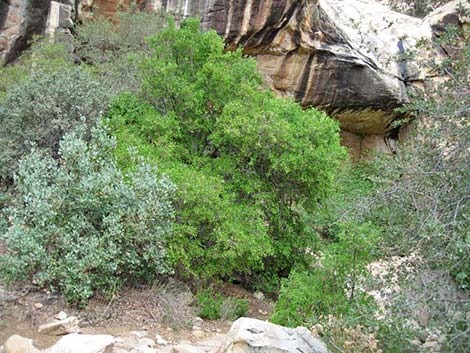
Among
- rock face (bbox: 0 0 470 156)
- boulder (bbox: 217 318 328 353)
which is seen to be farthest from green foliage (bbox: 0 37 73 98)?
boulder (bbox: 217 318 328 353)

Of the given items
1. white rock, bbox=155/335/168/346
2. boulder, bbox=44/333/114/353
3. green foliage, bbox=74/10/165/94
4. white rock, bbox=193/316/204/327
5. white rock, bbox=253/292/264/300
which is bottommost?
white rock, bbox=253/292/264/300

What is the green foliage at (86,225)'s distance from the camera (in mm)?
6969

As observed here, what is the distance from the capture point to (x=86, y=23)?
15.9m

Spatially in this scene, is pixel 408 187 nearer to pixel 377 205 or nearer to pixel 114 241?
pixel 377 205

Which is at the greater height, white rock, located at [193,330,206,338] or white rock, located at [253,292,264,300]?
white rock, located at [193,330,206,338]

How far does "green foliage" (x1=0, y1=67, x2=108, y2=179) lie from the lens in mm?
9617

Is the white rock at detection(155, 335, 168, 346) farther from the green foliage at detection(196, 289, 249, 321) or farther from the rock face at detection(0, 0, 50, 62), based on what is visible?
the rock face at detection(0, 0, 50, 62)

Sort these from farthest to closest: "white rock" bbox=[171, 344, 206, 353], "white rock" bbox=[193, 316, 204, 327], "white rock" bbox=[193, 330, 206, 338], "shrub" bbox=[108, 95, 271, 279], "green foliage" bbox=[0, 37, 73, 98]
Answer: "green foliage" bbox=[0, 37, 73, 98] → "shrub" bbox=[108, 95, 271, 279] → "white rock" bbox=[193, 316, 204, 327] → "white rock" bbox=[193, 330, 206, 338] → "white rock" bbox=[171, 344, 206, 353]

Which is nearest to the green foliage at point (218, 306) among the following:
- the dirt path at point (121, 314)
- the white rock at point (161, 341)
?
the dirt path at point (121, 314)

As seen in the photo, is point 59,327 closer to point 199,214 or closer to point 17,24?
point 199,214

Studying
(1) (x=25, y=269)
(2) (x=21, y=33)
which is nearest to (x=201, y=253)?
(1) (x=25, y=269)

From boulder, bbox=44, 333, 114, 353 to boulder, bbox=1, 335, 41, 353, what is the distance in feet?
0.86

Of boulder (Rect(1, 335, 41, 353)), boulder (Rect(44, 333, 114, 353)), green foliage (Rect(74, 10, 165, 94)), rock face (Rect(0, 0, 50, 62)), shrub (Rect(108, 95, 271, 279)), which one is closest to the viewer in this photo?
boulder (Rect(44, 333, 114, 353))

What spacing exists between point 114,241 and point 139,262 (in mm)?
475
